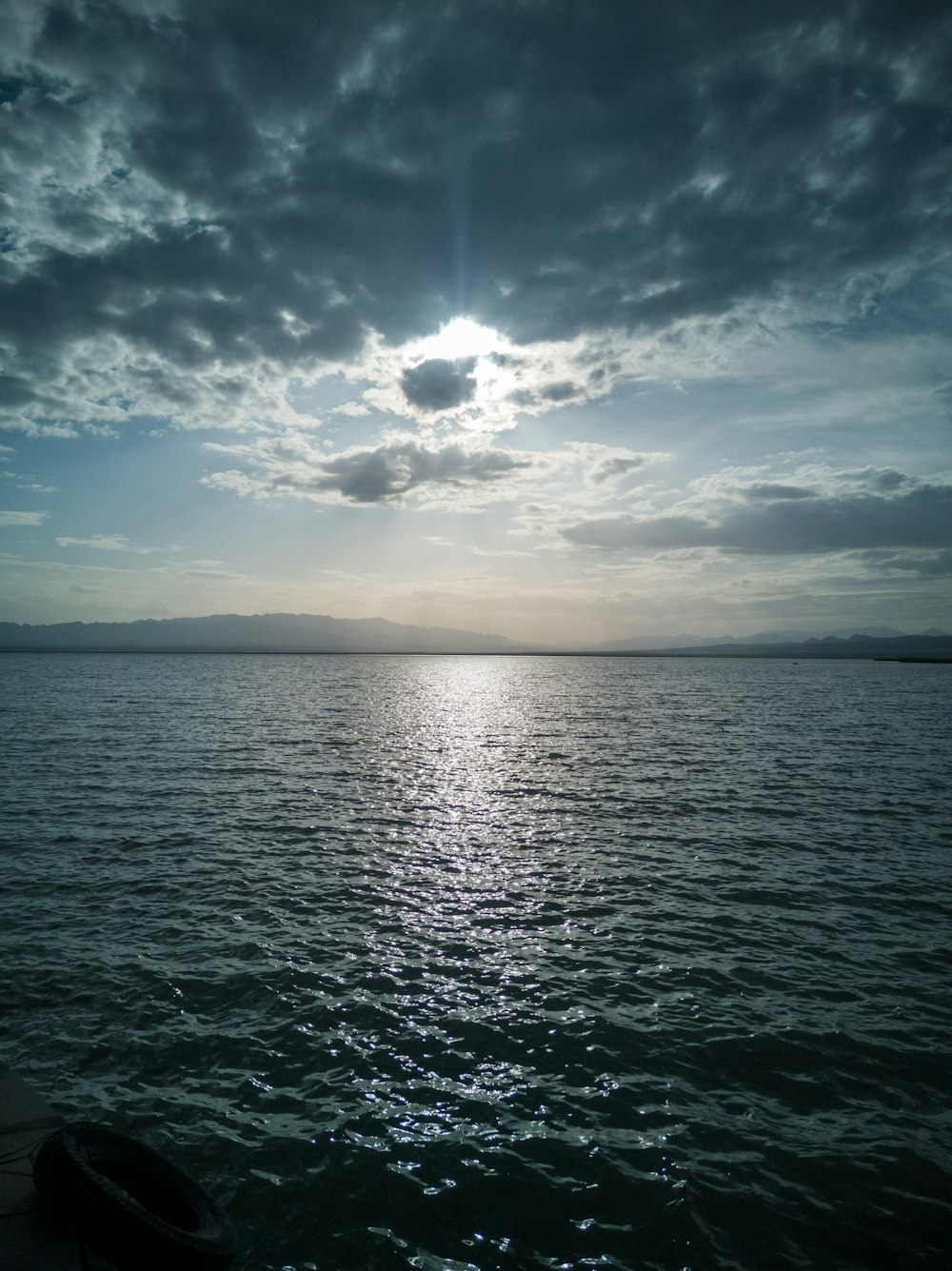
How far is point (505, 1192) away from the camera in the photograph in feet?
32.2

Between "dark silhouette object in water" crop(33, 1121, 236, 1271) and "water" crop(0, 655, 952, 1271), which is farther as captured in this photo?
"water" crop(0, 655, 952, 1271)

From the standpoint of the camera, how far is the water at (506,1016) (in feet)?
31.4

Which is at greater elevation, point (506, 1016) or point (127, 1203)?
point (127, 1203)

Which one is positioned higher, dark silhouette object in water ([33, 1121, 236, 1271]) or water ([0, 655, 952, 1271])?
dark silhouette object in water ([33, 1121, 236, 1271])

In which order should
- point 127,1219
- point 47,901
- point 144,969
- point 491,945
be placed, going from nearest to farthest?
point 127,1219
point 144,969
point 491,945
point 47,901

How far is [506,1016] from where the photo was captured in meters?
14.3

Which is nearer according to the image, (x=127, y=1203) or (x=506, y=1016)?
(x=127, y=1203)

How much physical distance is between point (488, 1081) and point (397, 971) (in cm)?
458

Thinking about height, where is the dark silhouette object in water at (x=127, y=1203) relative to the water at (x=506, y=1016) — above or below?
above

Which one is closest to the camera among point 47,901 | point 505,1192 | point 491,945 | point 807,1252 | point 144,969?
point 807,1252

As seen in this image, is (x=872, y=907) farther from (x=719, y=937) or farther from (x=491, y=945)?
(x=491, y=945)

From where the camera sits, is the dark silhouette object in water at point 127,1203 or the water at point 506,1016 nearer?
the dark silhouette object in water at point 127,1203

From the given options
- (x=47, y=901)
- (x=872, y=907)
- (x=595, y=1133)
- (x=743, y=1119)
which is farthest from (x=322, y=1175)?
(x=872, y=907)

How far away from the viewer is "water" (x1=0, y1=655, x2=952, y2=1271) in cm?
959
